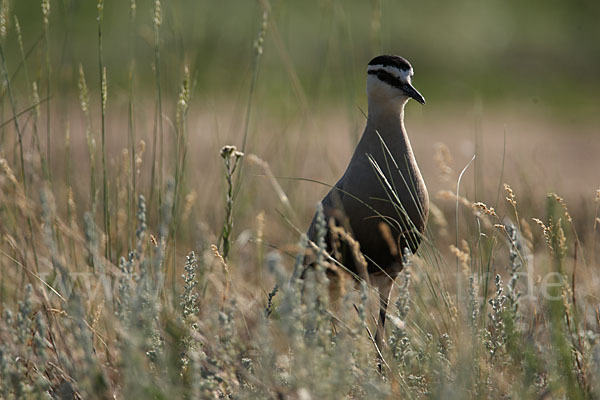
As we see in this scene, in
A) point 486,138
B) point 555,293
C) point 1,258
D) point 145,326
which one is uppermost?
point 555,293

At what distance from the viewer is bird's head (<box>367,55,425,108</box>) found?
10.5ft

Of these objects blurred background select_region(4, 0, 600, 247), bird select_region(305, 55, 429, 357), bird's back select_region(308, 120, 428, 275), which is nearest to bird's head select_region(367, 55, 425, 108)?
bird select_region(305, 55, 429, 357)

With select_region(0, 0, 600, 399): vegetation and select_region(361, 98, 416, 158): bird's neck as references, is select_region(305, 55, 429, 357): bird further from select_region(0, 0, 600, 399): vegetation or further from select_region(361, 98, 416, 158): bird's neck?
select_region(0, 0, 600, 399): vegetation

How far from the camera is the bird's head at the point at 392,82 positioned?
3199mm

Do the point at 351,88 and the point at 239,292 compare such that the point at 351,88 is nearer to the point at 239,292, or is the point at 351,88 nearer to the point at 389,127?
the point at 389,127

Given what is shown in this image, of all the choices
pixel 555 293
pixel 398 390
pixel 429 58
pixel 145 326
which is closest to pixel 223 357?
pixel 145 326

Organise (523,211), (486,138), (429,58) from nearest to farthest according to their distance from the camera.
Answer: (523,211) → (486,138) → (429,58)

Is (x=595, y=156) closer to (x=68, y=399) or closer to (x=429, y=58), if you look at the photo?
(x=429, y=58)

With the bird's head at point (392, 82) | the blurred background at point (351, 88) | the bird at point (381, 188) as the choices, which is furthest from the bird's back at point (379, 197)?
the blurred background at point (351, 88)

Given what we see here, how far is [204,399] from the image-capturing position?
209cm

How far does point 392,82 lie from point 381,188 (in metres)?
0.48

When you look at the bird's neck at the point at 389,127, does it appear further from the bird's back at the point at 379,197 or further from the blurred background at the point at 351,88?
the blurred background at the point at 351,88

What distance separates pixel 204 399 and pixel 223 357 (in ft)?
1.23

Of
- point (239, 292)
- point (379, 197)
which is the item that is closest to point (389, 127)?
point (379, 197)
